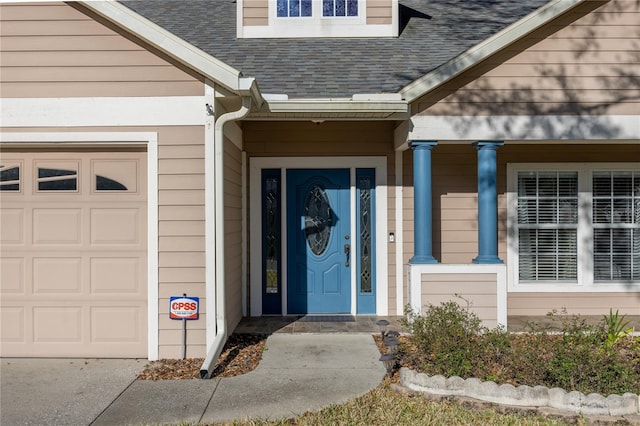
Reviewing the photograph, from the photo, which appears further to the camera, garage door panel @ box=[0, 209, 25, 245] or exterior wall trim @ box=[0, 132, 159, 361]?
garage door panel @ box=[0, 209, 25, 245]

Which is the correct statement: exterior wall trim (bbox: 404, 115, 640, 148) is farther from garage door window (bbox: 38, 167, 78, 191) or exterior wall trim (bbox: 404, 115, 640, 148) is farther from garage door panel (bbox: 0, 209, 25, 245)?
garage door panel (bbox: 0, 209, 25, 245)

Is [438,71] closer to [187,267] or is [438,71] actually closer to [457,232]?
[457,232]

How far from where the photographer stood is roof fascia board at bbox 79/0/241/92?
4.92 meters

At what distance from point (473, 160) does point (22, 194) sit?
5.79 meters

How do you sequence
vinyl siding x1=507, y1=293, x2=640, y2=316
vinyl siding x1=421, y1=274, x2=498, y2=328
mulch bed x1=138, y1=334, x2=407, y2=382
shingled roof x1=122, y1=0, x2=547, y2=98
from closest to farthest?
mulch bed x1=138, y1=334, x2=407, y2=382 → vinyl siding x1=421, y1=274, x2=498, y2=328 → shingled roof x1=122, y1=0, x2=547, y2=98 → vinyl siding x1=507, y1=293, x2=640, y2=316

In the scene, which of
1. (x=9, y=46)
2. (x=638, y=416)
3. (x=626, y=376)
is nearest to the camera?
(x=638, y=416)

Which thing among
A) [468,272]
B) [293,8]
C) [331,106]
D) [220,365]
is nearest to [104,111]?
[331,106]

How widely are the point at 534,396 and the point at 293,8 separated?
20.8 ft

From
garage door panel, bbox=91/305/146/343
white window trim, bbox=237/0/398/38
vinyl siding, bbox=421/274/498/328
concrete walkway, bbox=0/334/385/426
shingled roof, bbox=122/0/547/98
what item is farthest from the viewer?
white window trim, bbox=237/0/398/38

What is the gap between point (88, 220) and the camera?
5.34 meters

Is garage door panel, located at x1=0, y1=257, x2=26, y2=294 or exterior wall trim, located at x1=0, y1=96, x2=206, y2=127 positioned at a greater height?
exterior wall trim, located at x1=0, y1=96, x2=206, y2=127

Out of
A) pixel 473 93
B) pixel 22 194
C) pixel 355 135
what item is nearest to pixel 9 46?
pixel 22 194

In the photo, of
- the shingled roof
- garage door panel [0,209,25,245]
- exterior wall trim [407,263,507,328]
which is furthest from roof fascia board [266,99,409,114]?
garage door panel [0,209,25,245]

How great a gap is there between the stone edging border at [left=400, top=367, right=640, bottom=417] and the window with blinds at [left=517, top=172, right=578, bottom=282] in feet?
11.6
